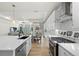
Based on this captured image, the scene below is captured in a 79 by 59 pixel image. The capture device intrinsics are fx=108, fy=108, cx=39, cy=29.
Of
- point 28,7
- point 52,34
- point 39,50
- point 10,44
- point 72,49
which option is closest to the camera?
point 72,49

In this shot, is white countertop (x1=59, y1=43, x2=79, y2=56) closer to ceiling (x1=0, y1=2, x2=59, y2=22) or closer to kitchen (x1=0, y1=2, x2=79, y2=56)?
kitchen (x1=0, y1=2, x2=79, y2=56)

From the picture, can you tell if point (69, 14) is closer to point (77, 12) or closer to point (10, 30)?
point (77, 12)

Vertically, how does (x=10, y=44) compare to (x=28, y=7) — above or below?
below

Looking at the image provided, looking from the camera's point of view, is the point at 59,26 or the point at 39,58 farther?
the point at 59,26

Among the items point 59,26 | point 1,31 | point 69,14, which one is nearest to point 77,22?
point 69,14

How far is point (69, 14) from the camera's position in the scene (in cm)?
314

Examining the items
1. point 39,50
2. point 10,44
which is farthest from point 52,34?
point 10,44

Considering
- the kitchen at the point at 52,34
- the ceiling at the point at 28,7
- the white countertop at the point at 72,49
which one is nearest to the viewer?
the white countertop at the point at 72,49

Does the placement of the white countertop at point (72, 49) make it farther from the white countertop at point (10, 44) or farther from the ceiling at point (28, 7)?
the ceiling at point (28, 7)

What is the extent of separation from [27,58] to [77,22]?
5.58 ft

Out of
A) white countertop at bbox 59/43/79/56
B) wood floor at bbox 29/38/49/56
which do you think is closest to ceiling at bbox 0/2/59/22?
wood floor at bbox 29/38/49/56

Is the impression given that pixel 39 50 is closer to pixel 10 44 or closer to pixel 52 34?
pixel 52 34

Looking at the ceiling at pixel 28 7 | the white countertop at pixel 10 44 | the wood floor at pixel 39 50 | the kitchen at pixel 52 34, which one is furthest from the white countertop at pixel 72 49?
the wood floor at pixel 39 50

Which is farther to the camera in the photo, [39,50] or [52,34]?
[52,34]
